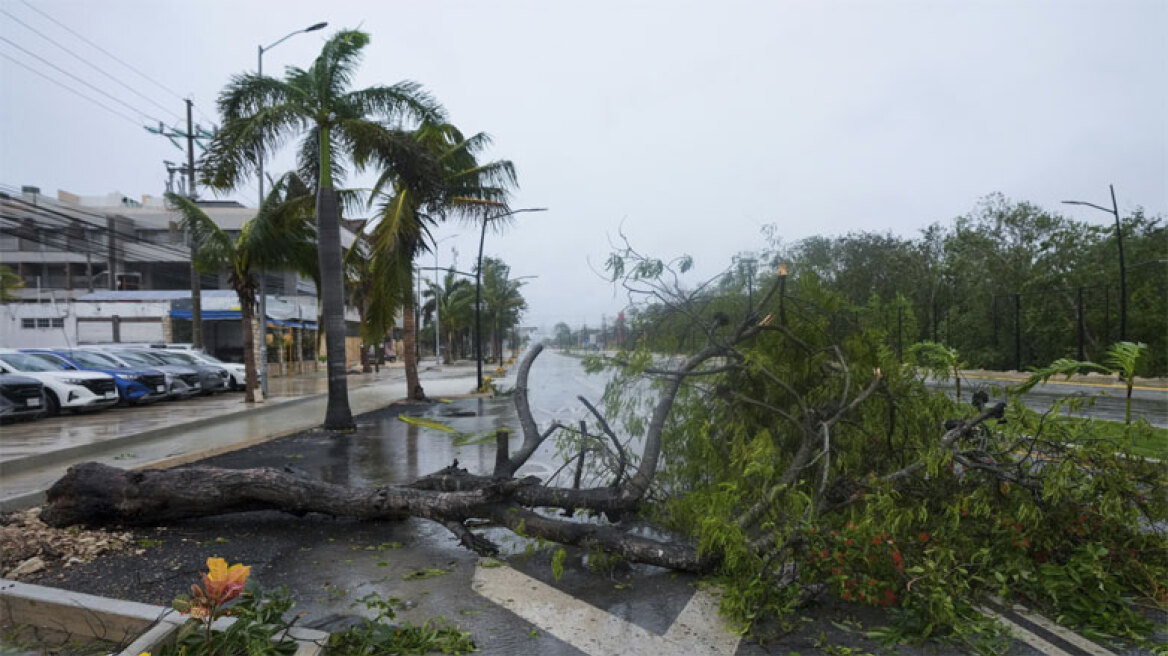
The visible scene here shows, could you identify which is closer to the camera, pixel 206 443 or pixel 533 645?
pixel 533 645

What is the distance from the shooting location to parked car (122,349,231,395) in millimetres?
19078

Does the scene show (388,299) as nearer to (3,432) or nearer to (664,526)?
(3,432)

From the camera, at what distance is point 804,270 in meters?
Result: 5.50

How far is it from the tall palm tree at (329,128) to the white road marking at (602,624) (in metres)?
8.80

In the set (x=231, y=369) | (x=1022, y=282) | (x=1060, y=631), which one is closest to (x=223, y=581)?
(x=1060, y=631)

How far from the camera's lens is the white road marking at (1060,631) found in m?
3.29

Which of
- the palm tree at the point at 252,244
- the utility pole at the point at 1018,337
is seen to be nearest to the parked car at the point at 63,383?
the palm tree at the point at 252,244

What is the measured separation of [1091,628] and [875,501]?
1.21m

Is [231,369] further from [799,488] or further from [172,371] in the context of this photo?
[799,488]

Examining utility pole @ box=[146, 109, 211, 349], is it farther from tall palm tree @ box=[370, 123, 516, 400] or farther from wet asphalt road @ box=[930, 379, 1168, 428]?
wet asphalt road @ box=[930, 379, 1168, 428]

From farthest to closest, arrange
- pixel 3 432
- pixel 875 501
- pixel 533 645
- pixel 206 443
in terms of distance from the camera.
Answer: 1. pixel 3 432
2. pixel 206 443
3. pixel 875 501
4. pixel 533 645

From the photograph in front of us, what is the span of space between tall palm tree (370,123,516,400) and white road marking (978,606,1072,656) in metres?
11.4

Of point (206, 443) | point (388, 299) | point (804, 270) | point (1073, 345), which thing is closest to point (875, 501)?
point (804, 270)

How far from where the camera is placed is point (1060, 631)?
3.50 m
